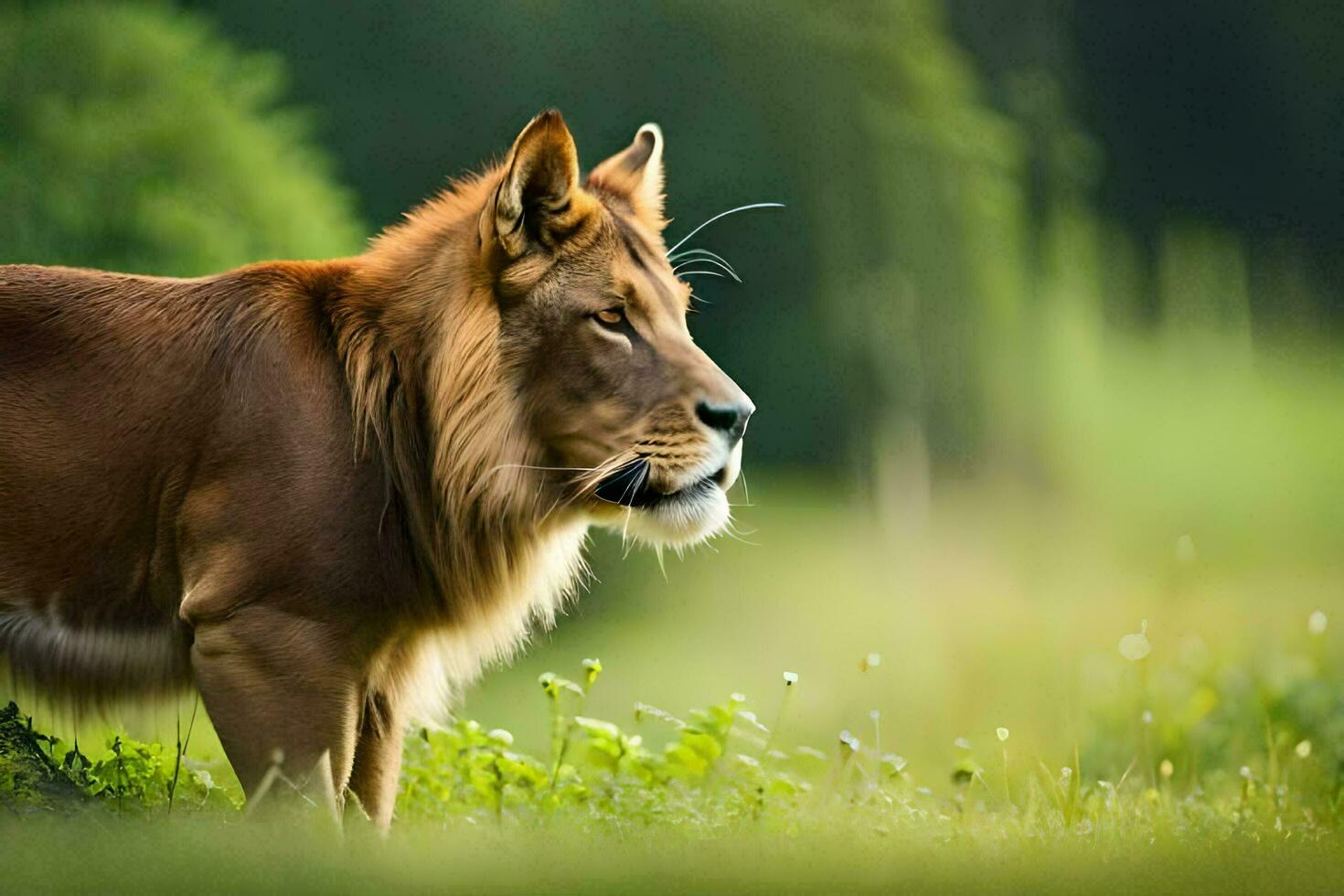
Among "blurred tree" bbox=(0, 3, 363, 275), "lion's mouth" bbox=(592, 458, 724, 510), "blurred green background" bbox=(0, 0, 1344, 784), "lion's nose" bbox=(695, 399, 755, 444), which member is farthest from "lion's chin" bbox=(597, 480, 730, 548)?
"blurred tree" bbox=(0, 3, 363, 275)

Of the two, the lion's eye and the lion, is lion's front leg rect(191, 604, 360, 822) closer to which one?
the lion

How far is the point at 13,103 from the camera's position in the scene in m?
8.14

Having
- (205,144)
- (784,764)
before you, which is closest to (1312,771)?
(784,764)

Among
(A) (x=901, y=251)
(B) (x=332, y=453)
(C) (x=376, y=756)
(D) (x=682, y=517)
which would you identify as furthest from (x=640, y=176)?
(A) (x=901, y=251)

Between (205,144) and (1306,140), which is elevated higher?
(1306,140)

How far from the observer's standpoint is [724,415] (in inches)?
186

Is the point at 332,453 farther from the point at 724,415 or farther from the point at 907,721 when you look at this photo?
the point at 907,721

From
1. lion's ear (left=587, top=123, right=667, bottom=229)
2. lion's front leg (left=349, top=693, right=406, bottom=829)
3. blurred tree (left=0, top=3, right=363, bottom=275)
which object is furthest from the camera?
blurred tree (left=0, top=3, right=363, bottom=275)

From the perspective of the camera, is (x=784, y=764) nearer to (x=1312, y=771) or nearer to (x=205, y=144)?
(x=1312, y=771)

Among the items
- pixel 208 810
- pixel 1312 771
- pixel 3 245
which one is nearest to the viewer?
pixel 208 810

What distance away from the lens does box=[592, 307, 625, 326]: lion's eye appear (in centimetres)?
485

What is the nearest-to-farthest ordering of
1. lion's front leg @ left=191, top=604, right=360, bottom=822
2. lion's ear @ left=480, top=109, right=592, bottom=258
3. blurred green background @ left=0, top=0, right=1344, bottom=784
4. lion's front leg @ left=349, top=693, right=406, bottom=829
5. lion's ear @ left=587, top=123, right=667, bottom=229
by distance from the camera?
lion's front leg @ left=191, top=604, right=360, bottom=822 < lion's ear @ left=480, top=109, right=592, bottom=258 < lion's front leg @ left=349, top=693, right=406, bottom=829 < lion's ear @ left=587, top=123, right=667, bottom=229 < blurred green background @ left=0, top=0, right=1344, bottom=784

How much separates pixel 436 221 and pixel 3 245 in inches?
140

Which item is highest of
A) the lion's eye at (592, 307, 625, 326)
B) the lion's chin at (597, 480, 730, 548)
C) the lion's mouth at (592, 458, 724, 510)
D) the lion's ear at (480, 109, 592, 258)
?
Answer: the lion's ear at (480, 109, 592, 258)
